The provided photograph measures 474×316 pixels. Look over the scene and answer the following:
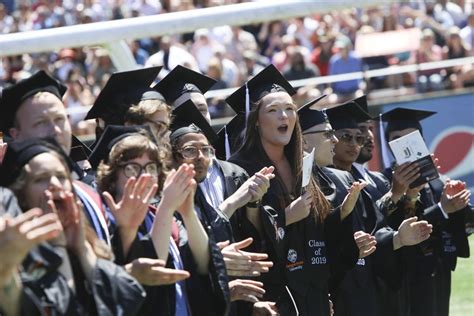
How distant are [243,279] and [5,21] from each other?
1390 centimetres

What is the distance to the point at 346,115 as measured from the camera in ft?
30.4

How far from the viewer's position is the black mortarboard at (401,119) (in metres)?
9.91

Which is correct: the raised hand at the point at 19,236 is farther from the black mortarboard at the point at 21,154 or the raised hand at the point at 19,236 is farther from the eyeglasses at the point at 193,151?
the eyeglasses at the point at 193,151

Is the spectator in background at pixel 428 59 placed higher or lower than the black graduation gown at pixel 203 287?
lower

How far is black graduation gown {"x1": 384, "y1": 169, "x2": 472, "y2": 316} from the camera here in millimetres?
9828

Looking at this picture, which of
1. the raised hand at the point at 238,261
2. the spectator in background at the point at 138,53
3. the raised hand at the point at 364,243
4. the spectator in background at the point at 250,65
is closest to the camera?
the raised hand at the point at 238,261

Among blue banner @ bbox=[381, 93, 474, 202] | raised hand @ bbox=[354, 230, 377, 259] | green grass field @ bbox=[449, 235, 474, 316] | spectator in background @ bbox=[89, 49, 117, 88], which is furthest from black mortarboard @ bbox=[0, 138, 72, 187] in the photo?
spectator in background @ bbox=[89, 49, 117, 88]

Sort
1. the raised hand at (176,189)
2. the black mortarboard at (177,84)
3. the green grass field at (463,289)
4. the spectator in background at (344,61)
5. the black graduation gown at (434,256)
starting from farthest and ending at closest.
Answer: the spectator in background at (344,61) < the green grass field at (463,289) < the black graduation gown at (434,256) < the black mortarboard at (177,84) < the raised hand at (176,189)

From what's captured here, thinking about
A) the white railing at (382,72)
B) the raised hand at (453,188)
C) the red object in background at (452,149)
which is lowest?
the red object in background at (452,149)

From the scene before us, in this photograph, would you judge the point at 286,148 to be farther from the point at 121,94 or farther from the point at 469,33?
the point at 469,33

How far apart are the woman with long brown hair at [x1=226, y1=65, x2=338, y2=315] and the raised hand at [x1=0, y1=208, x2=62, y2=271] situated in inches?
109

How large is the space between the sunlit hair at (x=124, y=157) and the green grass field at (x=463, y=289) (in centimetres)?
675

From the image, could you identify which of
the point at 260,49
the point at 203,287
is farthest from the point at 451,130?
the point at 203,287

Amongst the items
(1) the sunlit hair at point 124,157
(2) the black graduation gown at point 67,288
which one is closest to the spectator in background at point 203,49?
(1) the sunlit hair at point 124,157
